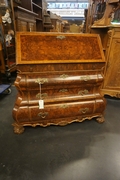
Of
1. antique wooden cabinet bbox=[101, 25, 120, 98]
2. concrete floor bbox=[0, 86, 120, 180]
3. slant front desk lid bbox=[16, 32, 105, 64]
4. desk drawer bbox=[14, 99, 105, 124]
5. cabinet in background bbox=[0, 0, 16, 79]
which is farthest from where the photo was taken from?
cabinet in background bbox=[0, 0, 16, 79]

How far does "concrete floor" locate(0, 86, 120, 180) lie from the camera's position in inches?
44.1

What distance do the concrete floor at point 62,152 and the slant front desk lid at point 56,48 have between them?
96 centimetres

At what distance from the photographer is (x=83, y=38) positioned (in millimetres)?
1511

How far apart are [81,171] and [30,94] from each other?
38.5 inches

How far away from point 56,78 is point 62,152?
0.86 m

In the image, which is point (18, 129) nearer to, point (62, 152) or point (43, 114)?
point (43, 114)

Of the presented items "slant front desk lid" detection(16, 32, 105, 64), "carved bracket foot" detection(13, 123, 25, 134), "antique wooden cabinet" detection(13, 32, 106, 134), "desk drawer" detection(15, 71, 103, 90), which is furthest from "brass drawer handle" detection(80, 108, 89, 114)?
"carved bracket foot" detection(13, 123, 25, 134)

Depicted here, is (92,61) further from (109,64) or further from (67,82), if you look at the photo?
(109,64)

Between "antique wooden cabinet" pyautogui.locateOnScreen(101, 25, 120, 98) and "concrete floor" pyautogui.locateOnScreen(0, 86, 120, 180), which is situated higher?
"antique wooden cabinet" pyautogui.locateOnScreen(101, 25, 120, 98)

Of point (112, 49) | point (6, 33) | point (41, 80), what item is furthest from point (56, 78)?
point (6, 33)

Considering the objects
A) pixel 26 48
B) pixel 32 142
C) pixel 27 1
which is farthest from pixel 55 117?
pixel 27 1

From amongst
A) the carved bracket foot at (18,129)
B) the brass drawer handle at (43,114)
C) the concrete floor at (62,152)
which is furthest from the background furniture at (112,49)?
the carved bracket foot at (18,129)

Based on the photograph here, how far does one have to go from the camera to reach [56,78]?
1.39 metres

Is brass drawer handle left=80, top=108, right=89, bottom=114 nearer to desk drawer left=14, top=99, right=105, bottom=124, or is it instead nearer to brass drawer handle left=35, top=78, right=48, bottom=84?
desk drawer left=14, top=99, right=105, bottom=124
